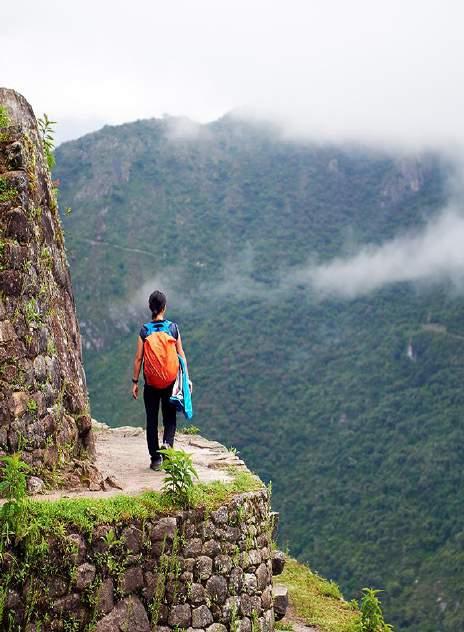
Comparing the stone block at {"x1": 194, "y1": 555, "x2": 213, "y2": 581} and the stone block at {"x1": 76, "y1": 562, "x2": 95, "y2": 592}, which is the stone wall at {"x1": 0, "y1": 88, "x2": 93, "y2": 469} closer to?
the stone block at {"x1": 76, "y1": 562, "x2": 95, "y2": 592}

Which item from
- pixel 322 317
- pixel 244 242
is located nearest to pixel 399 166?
pixel 244 242

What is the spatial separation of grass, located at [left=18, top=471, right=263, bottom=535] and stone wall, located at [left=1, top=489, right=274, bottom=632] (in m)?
0.06

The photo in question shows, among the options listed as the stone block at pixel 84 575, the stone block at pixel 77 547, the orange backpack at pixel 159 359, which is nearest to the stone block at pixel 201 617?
the stone block at pixel 84 575

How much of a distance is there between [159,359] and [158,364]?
2.0 inches

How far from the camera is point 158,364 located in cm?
700

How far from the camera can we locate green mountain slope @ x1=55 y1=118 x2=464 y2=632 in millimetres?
43688

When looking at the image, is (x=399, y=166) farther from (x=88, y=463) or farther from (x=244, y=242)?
(x=88, y=463)

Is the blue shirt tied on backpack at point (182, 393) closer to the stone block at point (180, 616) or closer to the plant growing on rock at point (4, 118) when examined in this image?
the stone block at point (180, 616)

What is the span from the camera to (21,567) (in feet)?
16.9

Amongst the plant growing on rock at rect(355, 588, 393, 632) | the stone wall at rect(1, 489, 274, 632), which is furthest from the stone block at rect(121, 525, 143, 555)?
the plant growing on rock at rect(355, 588, 393, 632)

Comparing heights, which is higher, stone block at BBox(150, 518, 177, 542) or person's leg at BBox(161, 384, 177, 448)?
person's leg at BBox(161, 384, 177, 448)

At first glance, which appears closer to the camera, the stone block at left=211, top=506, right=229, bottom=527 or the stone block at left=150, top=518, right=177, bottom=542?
the stone block at left=150, top=518, right=177, bottom=542

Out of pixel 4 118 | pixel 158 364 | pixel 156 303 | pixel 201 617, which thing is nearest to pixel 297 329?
pixel 156 303

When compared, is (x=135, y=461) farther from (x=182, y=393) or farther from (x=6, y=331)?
(x=6, y=331)
